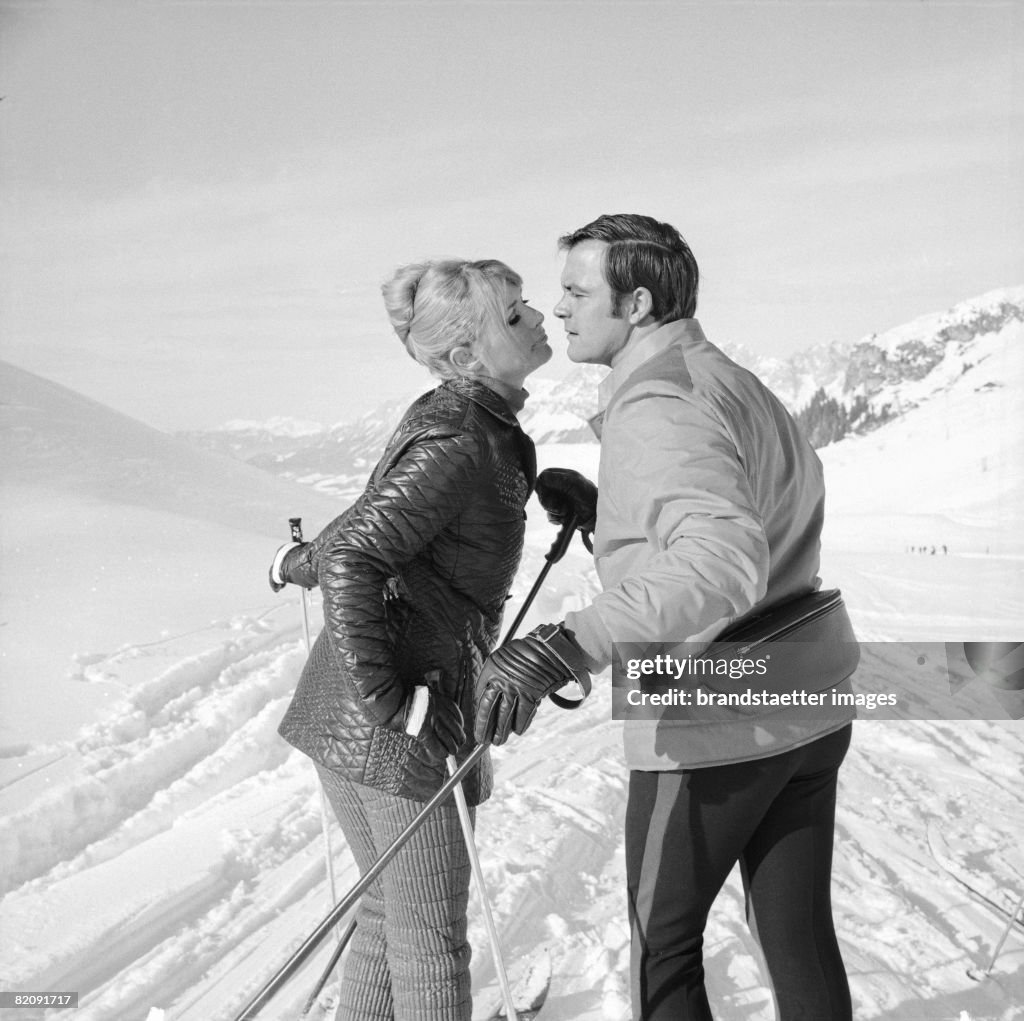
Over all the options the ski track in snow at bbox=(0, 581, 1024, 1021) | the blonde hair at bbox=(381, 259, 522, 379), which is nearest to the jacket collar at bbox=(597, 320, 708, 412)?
the blonde hair at bbox=(381, 259, 522, 379)

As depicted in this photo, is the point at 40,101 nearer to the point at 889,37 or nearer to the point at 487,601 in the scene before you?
the point at 889,37

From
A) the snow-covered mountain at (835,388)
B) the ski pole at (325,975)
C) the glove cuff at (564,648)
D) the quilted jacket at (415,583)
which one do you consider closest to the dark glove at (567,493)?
the quilted jacket at (415,583)

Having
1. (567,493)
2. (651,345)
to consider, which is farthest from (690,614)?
(567,493)

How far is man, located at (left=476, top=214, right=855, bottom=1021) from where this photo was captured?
1.17 metres

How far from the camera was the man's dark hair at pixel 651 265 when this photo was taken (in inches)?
53.4

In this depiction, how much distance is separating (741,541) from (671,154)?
6964 mm

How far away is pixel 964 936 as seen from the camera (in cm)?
245

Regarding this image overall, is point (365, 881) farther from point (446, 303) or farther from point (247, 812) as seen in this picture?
point (247, 812)

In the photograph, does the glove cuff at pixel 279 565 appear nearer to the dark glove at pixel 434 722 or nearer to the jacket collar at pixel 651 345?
the dark glove at pixel 434 722

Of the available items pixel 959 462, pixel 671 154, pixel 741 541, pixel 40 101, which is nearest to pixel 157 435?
pixel 40 101

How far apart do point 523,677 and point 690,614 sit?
22cm

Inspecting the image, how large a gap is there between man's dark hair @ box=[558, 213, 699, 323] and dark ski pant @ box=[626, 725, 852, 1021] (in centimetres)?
59

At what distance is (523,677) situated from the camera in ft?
4.10

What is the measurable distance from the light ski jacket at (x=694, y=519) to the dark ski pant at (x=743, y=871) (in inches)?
1.5
